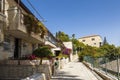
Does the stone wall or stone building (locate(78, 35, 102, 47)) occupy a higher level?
stone building (locate(78, 35, 102, 47))

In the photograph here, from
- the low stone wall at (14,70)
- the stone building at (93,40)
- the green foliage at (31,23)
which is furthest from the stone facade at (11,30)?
the stone building at (93,40)

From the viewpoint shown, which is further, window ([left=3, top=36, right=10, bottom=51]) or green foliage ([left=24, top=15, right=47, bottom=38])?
green foliage ([left=24, top=15, right=47, bottom=38])

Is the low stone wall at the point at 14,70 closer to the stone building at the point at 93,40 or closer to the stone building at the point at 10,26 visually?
the stone building at the point at 10,26

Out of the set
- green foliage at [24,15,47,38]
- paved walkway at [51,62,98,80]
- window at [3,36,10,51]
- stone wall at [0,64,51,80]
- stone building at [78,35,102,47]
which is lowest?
paved walkway at [51,62,98,80]

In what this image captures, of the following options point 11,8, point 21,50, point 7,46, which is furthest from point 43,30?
point 11,8

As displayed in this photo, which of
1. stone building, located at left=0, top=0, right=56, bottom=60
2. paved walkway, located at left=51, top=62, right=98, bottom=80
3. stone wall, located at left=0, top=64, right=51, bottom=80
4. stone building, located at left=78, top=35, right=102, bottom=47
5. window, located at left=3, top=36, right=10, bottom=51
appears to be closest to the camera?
stone building, located at left=0, top=0, right=56, bottom=60

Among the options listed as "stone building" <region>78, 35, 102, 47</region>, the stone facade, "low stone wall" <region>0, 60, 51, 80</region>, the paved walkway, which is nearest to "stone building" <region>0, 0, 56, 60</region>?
the stone facade

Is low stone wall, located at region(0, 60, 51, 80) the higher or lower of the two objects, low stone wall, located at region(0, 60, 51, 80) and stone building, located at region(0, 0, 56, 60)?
the lower

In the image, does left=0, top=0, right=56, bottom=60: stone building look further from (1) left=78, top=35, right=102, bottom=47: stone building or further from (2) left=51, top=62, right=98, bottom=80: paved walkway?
(1) left=78, top=35, right=102, bottom=47: stone building

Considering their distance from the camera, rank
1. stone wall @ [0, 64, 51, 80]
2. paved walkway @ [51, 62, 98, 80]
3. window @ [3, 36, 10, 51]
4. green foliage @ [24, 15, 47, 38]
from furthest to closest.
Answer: paved walkway @ [51, 62, 98, 80], green foliage @ [24, 15, 47, 38], window @ [3, 36, 10, 51], stone wall @ [0, 64, 51, 80]

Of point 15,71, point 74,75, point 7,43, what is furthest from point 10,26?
point 74,75

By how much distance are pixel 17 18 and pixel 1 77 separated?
4.01 m

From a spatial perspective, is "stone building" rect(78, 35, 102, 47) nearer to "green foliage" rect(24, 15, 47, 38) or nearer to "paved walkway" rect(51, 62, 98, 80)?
"paved walkway" rect(51, 62, 98, 80)

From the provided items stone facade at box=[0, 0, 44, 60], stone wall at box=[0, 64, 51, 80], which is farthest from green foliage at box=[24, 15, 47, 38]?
stone wall at box=[0, 64, 51, 80]
